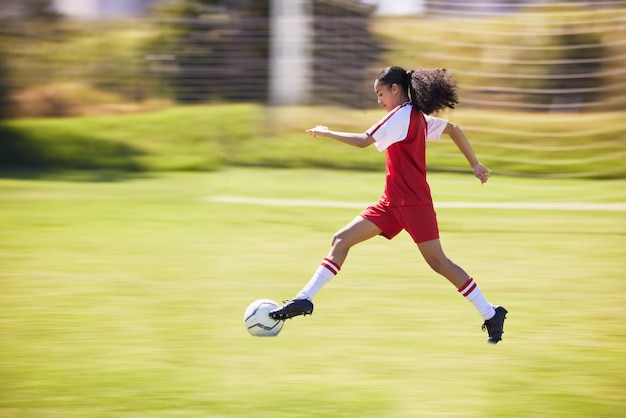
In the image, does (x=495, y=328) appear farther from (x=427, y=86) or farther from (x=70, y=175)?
(x=70, y=175)

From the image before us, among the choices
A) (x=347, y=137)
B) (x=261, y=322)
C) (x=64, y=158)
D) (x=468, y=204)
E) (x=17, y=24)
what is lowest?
(x=64, y=158)

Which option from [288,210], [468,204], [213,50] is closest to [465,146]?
[288,210]

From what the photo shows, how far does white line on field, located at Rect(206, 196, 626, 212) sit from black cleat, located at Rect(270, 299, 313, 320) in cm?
607

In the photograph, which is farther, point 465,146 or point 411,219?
point 465,146

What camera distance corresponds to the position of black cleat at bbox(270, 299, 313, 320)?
231 inches

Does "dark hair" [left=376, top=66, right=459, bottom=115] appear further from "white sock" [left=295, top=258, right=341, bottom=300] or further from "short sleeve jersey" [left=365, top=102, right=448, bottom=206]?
"white sock" [left=295, top=258, right=341, bottom=300]

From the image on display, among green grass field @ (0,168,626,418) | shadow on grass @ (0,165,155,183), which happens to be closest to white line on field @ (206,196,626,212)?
green grass field @ (0,168,626,418)

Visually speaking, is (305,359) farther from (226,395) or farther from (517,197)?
(517,197)

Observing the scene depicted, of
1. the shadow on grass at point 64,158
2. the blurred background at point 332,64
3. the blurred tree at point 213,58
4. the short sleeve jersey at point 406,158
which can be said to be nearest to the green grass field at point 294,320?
the short sleeve jersey at point 406,158

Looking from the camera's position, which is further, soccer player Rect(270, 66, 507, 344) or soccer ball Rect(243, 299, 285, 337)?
soccer ball Rect(243, 299, 285, 337)

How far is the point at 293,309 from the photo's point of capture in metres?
5.87

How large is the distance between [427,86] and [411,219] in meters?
0.83

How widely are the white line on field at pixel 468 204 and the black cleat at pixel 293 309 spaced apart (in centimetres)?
607

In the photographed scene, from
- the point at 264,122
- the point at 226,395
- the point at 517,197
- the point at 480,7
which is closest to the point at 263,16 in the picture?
the point at 264,122
